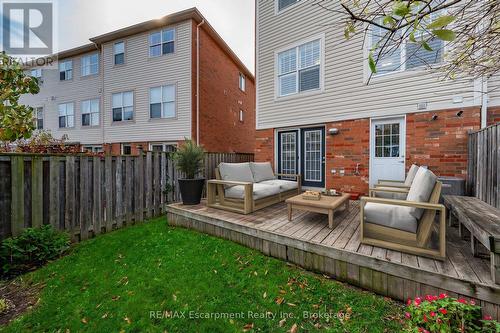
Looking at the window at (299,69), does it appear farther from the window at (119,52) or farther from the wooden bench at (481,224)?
the window at (119,52)

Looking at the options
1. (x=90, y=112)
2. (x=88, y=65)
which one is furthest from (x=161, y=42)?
(x=90, y=112)

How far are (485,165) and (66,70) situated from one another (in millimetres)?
19637

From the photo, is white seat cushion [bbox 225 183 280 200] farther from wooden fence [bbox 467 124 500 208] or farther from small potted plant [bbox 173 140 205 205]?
wooden fence [bbox 467 124 500 208]

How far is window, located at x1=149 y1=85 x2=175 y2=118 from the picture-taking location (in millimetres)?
10719

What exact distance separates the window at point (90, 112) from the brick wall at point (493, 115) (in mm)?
16374

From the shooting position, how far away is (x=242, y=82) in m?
15.5

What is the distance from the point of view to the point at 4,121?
248 cm

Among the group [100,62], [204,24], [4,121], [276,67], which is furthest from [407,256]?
[100,62]

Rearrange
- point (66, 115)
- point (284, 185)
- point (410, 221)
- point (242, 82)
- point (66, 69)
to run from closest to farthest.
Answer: point (410, 221) < point (284, 185) < point (66, 69) < point (66, 115) < point (242, 82)

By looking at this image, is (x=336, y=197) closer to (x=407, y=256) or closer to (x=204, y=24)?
(x=407, y=256)

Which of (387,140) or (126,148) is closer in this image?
(387,140)

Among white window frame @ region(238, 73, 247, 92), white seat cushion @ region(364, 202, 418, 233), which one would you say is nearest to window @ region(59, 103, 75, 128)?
white window frame @ region(238, 73, 247, 92)

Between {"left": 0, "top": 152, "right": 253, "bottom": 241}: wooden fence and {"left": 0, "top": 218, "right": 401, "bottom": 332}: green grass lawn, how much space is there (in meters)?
0.85

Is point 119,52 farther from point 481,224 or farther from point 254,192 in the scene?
point 481,224
